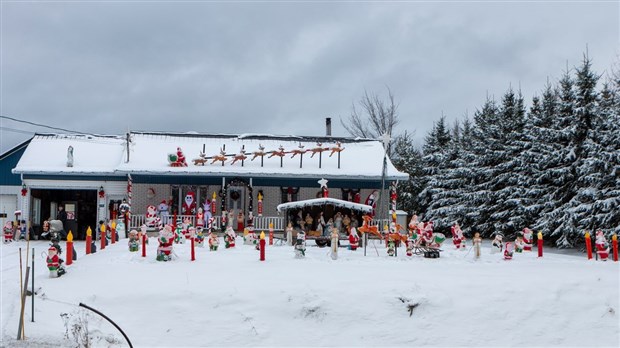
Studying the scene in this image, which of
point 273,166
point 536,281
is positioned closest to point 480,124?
point 273,166

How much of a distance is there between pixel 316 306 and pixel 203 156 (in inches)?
651

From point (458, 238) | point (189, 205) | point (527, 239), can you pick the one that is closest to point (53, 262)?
point (189, 205)

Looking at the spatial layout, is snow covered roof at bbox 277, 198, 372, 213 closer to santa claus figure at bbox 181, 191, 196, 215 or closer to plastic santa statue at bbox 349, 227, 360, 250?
plastic santa statue at bbox 349, 227, 360, 250

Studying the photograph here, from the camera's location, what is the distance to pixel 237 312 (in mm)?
13086

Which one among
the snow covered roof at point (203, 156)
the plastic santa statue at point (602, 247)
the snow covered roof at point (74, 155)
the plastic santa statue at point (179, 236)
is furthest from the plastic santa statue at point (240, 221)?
the plastic santa statue at point (602, 247)

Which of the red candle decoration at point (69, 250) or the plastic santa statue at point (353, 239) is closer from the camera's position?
the red candle decoration at point (69, 250)

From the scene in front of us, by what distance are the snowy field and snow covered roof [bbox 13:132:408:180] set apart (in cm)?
1189

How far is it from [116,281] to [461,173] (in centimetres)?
2277

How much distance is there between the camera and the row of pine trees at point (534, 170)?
880 inches

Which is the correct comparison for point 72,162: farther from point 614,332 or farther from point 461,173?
point 614,332

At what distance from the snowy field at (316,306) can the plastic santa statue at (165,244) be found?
0.81m

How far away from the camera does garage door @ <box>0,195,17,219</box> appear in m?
29.8

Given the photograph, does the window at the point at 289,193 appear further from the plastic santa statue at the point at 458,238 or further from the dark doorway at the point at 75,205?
the dark doorway at the point at 75,205

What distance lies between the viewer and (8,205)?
2988 centimetres
